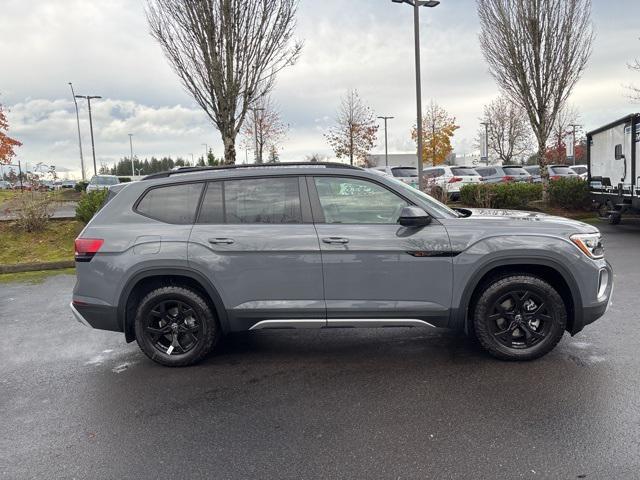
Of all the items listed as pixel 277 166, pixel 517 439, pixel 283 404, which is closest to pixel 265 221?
pixel 277 166

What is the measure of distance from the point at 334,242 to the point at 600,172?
1161cm

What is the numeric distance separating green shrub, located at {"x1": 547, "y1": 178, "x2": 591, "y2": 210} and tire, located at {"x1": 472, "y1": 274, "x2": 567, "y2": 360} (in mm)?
12715

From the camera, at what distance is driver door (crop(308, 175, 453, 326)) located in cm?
394

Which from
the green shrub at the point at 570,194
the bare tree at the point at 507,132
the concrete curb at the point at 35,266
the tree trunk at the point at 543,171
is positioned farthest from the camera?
the bare tree at the point at 507,132

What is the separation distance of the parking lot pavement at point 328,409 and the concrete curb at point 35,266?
4.87 m

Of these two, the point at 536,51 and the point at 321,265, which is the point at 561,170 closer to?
the point at 536,51

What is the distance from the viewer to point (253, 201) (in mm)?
4211

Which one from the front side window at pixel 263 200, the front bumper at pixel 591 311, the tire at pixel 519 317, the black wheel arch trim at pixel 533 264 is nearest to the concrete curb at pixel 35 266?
the front side window at pixel 263 200

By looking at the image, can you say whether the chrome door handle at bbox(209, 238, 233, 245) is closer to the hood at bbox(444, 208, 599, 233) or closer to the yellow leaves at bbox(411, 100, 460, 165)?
the hood at bbox(444, 208, 599, 233)

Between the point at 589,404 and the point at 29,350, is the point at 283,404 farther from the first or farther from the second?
the point at 29,350

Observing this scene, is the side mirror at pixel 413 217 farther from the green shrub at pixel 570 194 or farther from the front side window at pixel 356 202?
the green shrub at pixel 570 194

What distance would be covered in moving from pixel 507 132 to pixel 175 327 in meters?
45.8

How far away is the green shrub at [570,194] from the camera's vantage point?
15.1 meters

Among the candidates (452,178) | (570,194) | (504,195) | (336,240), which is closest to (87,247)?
(336,240)
